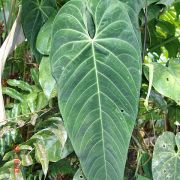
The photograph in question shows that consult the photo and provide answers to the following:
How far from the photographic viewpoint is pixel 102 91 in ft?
3.10

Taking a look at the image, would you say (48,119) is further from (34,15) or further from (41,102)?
(34,15)

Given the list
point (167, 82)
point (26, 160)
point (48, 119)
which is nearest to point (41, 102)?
point (48, 119)

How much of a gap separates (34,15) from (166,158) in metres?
0.53

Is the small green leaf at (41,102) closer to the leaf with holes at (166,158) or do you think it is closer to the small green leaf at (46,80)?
the small green leaf at (46,80)

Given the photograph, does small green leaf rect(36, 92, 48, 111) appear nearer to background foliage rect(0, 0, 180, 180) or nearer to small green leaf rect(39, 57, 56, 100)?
background foliage rect(0, 0, 180, 180)

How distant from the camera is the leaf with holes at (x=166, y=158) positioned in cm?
111

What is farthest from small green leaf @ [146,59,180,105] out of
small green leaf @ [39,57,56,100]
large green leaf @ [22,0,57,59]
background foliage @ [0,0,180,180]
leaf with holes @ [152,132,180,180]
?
large green leaf @ [22,0,57,59]

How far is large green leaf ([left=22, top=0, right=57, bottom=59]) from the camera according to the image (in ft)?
4.07

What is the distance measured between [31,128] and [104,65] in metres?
0.49

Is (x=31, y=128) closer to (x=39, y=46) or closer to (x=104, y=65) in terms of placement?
(x=39, y=46)

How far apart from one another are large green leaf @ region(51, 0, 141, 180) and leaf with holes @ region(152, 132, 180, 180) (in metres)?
0.19

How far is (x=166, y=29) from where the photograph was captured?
5.12ft

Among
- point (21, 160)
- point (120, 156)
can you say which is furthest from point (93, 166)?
point (21, 160)

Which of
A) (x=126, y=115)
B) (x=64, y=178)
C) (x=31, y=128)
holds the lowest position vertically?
(x=64, y=178)
